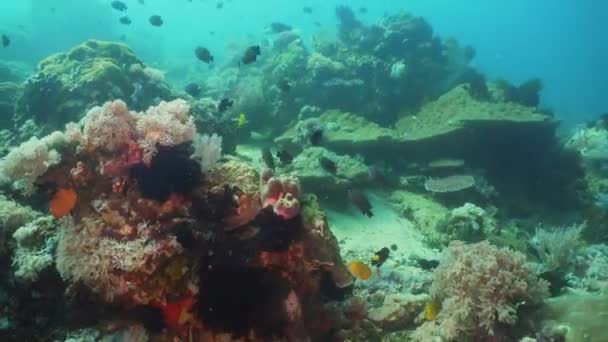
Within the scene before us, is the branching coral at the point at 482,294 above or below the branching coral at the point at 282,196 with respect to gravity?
below

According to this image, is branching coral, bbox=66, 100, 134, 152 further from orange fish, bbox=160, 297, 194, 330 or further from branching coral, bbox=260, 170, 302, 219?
orange fish, bbox=160, 297, 194, 330

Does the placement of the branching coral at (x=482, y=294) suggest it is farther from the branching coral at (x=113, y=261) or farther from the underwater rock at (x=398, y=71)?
the underwater rock at (x=398, y=71)

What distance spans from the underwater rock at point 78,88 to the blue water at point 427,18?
18.9 meters

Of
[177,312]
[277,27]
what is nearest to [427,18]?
[277,27]

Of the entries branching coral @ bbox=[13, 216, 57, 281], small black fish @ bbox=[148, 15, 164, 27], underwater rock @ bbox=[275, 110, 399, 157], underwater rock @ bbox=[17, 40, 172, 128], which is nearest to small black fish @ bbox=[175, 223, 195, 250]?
branching coral @ bbox=[13, 216, 57, 281]

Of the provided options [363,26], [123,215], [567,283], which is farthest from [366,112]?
[123,215]

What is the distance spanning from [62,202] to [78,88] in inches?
339

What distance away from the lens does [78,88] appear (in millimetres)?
11391

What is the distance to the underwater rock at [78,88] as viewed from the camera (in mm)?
11352

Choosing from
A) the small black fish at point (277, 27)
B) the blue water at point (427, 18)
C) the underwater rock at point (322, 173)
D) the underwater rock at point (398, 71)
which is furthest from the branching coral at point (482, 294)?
the blue water at point (427, 18)

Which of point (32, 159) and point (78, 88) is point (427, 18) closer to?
point (78, 88)

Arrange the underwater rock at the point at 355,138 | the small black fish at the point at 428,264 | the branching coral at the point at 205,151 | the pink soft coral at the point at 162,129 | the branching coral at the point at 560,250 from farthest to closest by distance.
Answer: the underwater rock at the point at 355,138
the branching coral at the point at 560,250
the small black fish at the point at 428,264
the branching coral at the point at 205,151
the pink soft coral at the point at 162,129

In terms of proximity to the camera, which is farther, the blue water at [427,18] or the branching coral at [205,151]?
the blue water at [427,18]

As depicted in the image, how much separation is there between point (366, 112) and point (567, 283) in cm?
1068
